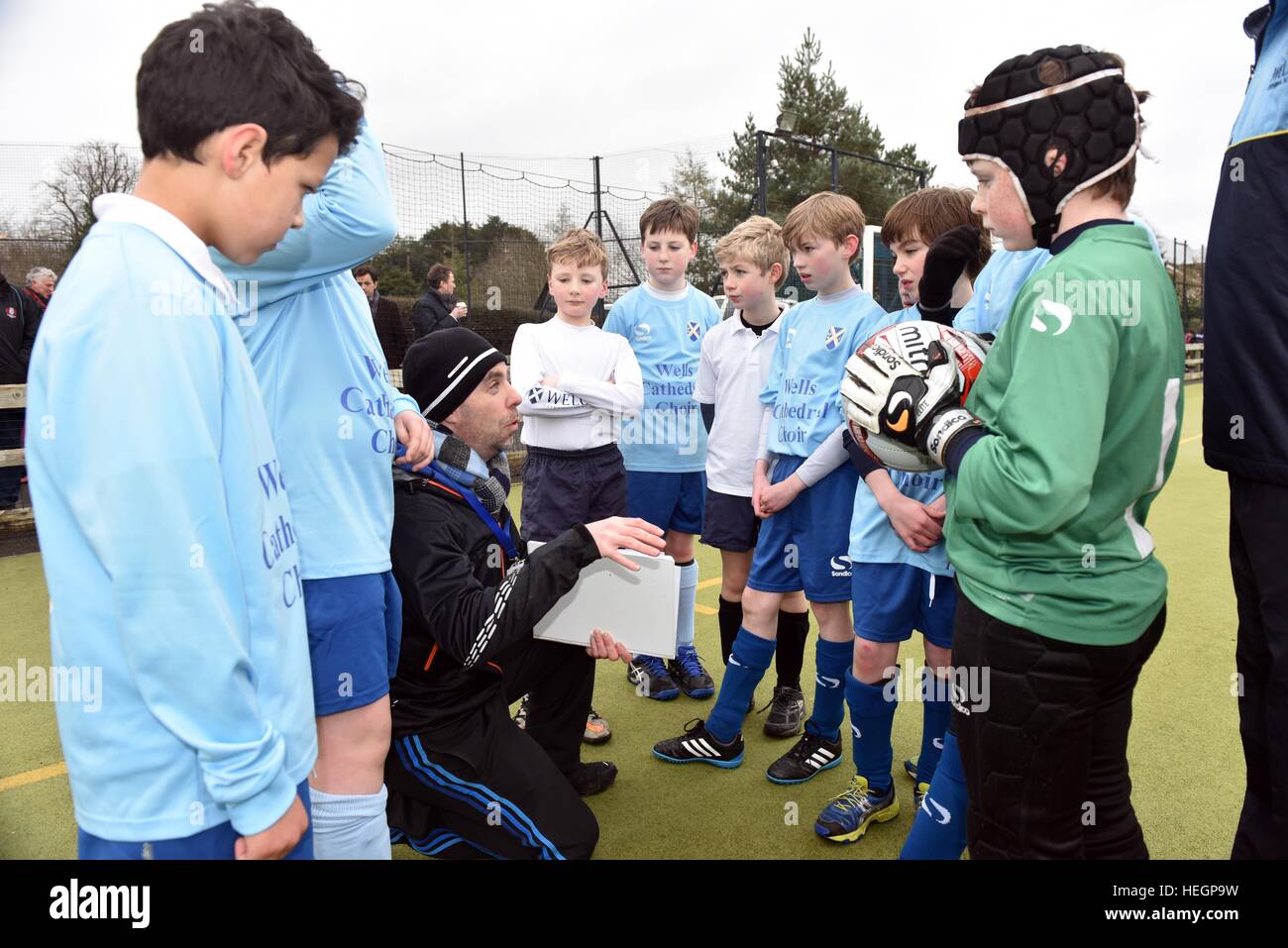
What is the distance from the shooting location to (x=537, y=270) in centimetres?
1630

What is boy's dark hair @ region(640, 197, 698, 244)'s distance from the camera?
13.2ft

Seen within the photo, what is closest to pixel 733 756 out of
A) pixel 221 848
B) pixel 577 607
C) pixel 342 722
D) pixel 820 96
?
pixel 577 607

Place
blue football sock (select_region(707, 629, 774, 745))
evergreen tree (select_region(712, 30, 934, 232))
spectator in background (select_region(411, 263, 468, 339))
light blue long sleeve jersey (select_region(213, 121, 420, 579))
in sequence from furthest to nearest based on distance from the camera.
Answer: evergreen tree (select_region(712, 30, 934, 232)) → spectator in background (select_region(411, 263, 468, 339)) → blue football sock (select_region(707, 629, 774, 745)) → light blue long sleeve jersey (select_region(213, 121, 420, 579))

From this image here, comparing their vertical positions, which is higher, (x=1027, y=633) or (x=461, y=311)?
(x=461, y=311)

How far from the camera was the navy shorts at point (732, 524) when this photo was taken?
3.60 meters

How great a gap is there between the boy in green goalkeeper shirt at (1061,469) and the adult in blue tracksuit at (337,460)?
1.22 metres

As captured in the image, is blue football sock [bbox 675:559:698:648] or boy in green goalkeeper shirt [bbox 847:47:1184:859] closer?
boy in green goalkeeper shirt [bbox 847:47:1184:859]

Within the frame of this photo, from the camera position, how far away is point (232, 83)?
1.27m

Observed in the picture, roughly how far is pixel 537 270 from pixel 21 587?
11904 mm

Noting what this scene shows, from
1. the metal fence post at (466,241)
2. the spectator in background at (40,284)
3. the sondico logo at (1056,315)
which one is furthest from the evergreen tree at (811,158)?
the sondico logo at (1056,315)

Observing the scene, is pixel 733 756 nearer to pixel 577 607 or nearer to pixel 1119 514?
pixel 577 607

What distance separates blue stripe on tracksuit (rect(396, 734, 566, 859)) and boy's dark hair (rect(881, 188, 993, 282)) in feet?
6.63

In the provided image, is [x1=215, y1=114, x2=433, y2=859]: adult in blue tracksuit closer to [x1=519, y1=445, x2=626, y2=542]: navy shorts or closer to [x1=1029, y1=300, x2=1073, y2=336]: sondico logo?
[x1=1029, y1=300, x2=1073, y2=336]: sondico logo

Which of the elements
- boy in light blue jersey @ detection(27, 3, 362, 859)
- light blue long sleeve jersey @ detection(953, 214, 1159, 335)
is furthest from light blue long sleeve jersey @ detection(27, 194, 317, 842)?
light blue long sleeve jersey @ detection(953, 214, 1159, 335)
